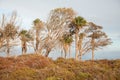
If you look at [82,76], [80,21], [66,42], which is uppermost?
[80,21]

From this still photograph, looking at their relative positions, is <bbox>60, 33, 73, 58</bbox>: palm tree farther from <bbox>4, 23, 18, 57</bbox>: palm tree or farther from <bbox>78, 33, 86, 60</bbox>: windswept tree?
<bbox>4, 23, 18, 57</bbox>: palm tree

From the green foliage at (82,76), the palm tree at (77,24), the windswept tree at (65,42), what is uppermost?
the palm tree at (77,24)

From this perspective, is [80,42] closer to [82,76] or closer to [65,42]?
[65,42]

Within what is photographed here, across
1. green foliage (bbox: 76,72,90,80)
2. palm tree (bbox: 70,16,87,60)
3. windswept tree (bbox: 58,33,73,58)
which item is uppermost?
palm tree (bbox: 70,16,87,60)

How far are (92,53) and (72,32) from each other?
604 centimetres

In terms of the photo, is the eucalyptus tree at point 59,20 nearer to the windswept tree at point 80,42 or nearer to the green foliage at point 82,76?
the windswept tree at point 80,42

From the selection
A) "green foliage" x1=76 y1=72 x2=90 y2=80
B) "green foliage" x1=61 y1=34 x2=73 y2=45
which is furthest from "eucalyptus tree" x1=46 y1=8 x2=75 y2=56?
"green foliage" x1=76 y1=72 x2=90 y2=80

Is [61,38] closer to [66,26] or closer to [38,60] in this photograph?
[66,26]

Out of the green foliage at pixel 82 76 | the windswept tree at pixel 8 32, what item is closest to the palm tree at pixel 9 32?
the windswept tree at pixel 8 32

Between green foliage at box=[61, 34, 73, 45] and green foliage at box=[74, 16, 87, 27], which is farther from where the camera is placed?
green foliage at box=[74, 16, 87, 27]

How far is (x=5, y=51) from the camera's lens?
1647 inches

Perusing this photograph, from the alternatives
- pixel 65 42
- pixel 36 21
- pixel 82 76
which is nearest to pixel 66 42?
pixel 65 42

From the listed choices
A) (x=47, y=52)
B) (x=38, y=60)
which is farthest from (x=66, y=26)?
(x=38, y=60)

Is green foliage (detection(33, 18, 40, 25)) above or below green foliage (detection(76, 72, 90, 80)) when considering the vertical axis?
above
